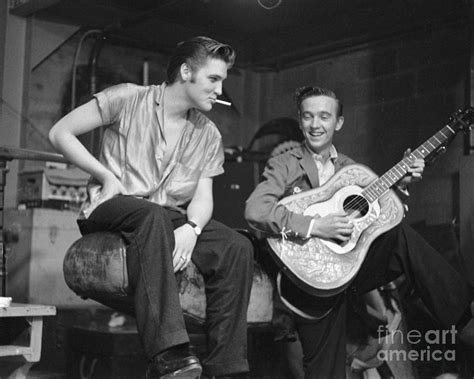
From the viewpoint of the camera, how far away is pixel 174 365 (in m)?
1.86

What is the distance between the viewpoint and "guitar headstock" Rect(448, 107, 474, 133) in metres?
2.52

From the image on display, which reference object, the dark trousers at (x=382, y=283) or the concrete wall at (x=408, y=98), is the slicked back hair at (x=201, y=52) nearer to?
the dark trousers at (x=382, y=283)

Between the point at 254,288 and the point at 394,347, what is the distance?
2.28ft

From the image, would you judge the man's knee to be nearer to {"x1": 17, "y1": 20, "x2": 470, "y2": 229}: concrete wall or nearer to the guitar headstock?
the guitar headstock

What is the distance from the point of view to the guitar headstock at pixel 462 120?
2.52 m

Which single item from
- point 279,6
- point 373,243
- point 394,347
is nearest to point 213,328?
point 373,243

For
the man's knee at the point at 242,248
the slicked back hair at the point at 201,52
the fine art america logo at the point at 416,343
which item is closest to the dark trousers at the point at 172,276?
the man's knee at the point at 242,248

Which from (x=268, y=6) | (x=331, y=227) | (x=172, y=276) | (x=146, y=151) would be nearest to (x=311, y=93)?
(x=331, y=227)

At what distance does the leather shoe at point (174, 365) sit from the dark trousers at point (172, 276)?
0.02 metres

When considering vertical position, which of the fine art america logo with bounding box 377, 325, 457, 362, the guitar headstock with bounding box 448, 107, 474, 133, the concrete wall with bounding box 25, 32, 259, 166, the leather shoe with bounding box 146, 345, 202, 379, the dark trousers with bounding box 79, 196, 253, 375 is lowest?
the fine art america logo with bounding box 377, 325, 457, 362

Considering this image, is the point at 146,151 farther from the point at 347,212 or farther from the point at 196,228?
the point at 347,212

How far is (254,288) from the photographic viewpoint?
238 cm

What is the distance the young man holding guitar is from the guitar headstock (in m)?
0.04

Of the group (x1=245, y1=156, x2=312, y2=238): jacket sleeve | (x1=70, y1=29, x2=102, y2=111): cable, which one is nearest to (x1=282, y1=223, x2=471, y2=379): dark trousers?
(x1=245, y1=156, x2=312, y2=238): jacket sleeve
